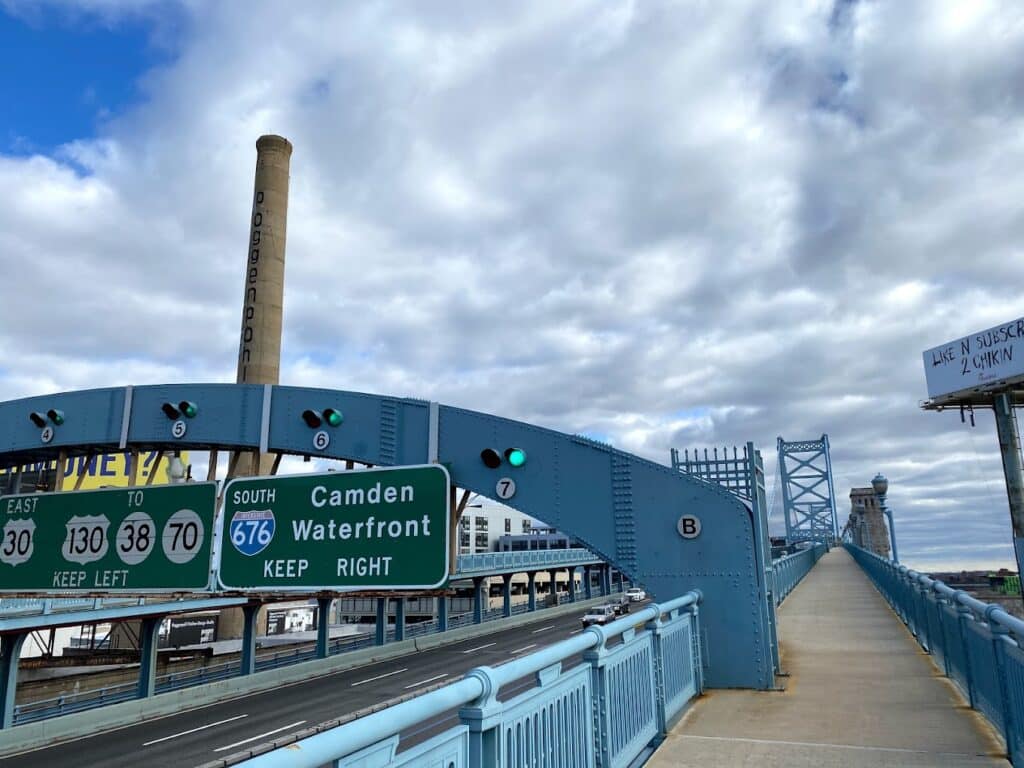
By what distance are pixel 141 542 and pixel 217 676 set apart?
23548 millimetres

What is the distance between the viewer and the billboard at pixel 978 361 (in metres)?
48.1

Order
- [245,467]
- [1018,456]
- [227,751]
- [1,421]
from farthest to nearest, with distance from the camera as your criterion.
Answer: [1018,456] → [245,467] → [227,751] → [1,421]

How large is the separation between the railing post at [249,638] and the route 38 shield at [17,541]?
60.8 feet

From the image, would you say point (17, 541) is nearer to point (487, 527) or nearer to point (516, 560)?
point (516, 560)

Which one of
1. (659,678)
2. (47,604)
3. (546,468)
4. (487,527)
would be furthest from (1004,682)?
(487,527)

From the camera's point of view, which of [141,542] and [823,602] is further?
[823,602]

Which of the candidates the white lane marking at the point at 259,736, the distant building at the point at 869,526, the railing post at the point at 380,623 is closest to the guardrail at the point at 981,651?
the white lane marking at the point at 259,736

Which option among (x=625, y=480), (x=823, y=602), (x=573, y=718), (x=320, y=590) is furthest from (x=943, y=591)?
(x=823, y=602)

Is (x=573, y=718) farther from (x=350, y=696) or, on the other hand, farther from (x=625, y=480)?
(x=350, y=696)

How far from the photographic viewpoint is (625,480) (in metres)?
10.7

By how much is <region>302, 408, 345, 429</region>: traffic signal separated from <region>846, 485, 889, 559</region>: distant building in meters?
76.9

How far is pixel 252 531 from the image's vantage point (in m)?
9.50

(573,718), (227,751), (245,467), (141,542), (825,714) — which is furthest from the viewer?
(245,467)

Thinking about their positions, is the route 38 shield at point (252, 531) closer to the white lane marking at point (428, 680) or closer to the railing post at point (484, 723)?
the railing post at point (484, 723)
